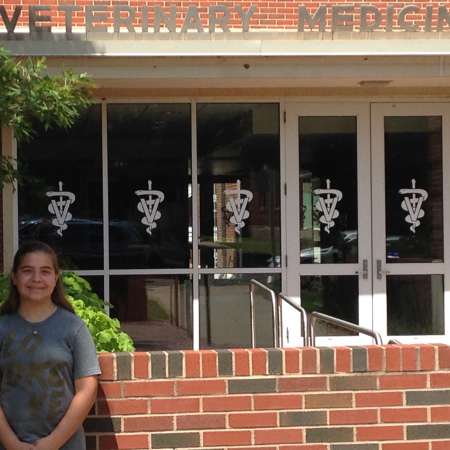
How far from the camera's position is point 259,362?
422cm

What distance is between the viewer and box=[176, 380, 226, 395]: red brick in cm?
419

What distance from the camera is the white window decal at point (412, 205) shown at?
31.0 ft

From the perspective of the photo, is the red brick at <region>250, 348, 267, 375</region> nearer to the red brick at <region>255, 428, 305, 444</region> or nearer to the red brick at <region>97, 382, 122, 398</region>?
the red brick at <region>255, 428, 305, 444</region>

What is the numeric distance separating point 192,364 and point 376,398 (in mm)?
925

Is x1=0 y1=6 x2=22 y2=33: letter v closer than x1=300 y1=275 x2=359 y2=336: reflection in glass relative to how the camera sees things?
Yes

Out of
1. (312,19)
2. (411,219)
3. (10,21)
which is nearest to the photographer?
(10,21)

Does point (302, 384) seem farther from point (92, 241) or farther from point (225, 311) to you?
point (92, 241)

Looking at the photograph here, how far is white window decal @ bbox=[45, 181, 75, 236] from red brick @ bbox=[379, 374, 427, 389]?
18.3 ft

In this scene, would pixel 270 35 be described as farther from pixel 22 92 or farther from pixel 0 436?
pixel 0 436

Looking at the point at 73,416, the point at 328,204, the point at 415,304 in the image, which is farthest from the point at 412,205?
the point at 73,416

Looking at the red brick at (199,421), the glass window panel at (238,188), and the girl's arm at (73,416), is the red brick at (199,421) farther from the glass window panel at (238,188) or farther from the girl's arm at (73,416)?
the glass window panel at (238,188)

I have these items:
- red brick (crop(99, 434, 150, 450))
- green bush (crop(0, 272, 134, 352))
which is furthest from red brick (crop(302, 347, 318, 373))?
green bush (crop(0, 272, 134, 352))

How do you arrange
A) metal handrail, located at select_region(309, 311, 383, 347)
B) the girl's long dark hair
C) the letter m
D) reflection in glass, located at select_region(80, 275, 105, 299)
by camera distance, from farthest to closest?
reflection in glass, located at select_region(80, 275, 105, 299) < the letter m < metal handrail, located at select_region(309, 311, 383, 347) < the girl's long dark hair

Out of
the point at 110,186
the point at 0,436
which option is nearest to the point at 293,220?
the point at 110,186
